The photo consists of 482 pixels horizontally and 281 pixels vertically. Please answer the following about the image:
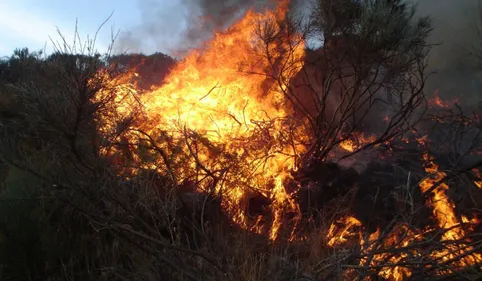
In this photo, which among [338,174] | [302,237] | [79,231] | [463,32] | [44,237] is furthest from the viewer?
[463,32]

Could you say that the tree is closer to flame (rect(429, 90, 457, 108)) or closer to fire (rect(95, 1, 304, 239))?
fire (rect(95, 1, 304, 239))

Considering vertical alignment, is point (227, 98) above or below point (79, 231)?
above

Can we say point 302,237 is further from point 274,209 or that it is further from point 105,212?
point 105,212

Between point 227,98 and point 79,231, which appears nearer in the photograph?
point 79,231

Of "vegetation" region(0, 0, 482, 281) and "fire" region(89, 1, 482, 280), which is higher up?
"fire" region(89, 1, 482, 280)

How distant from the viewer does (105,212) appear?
4.50m

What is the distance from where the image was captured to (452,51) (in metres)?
13.7

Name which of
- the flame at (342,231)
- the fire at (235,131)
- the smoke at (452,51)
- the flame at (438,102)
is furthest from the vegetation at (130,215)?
the smoke at (452,51)

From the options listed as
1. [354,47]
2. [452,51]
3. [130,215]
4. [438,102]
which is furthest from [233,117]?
[452,51]

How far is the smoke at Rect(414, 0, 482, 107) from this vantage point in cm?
1269

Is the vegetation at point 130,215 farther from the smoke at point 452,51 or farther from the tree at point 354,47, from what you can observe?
the smoke at point 452,51

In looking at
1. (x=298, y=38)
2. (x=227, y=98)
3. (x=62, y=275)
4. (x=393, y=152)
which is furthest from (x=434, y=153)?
(x=62, y=275)

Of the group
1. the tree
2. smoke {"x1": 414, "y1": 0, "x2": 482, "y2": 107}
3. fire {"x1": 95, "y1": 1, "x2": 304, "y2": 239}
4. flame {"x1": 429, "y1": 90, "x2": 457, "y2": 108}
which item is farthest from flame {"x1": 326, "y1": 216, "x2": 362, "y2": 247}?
flame {"x1": 429, "y1": 90, "x2": 457, "y2": 108}

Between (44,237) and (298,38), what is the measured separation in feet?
21.0
